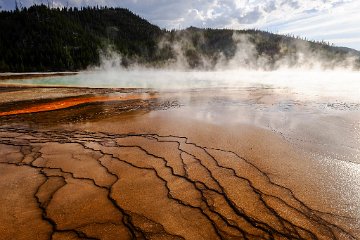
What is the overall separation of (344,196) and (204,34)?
425 feet

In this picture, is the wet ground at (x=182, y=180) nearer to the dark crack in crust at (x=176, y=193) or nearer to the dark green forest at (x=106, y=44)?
the dark crack in crust at (x=176, y=193)

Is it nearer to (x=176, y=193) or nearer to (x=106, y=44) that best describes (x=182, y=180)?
(x=176, y=193)

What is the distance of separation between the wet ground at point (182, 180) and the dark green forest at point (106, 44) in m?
60.1

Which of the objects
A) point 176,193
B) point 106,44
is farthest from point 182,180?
point 106,44

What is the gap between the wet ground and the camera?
2.92m

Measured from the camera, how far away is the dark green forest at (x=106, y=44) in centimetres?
6612

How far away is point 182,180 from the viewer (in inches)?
155

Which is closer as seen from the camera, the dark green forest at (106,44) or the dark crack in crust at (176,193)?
the dark crack in crust at (176,193)

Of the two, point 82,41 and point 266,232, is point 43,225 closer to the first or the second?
point 266,232

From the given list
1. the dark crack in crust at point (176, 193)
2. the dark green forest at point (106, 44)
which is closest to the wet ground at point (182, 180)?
the dark crack in crust at point (176, 193)

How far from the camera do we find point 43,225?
9.73ft

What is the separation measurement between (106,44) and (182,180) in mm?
91499

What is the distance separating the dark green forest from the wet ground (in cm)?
6011

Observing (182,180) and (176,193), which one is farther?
(182,180)
